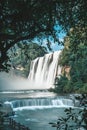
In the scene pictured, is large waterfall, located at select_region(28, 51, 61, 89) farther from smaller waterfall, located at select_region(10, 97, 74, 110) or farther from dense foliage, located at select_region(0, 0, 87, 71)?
dense foliage, located at select_region(0, 0, 87, 71)

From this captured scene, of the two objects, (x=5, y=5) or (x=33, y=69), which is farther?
(x=33, y=69)

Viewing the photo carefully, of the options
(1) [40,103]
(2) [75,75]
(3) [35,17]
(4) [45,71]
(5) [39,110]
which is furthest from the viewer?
(4) [45,71]

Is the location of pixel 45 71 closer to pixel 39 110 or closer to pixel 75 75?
pixel 75 75

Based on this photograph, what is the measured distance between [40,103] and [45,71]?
90.9ft

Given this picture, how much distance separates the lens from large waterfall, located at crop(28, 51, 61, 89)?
186 ft

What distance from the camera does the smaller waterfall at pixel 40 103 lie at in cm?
3291

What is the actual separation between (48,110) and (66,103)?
13.3 feet

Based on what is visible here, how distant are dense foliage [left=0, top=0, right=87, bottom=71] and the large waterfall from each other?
47789mm

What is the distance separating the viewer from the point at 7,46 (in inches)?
261

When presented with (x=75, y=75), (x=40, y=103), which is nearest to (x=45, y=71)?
(x=75, y=75)

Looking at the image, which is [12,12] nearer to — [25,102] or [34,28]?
[34,28]

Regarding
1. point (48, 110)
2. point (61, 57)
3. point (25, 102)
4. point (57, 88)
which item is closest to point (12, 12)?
point (48, 110)

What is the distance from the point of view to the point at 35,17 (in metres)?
6.18

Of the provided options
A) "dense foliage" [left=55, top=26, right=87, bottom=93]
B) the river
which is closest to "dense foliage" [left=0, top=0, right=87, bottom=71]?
the river
